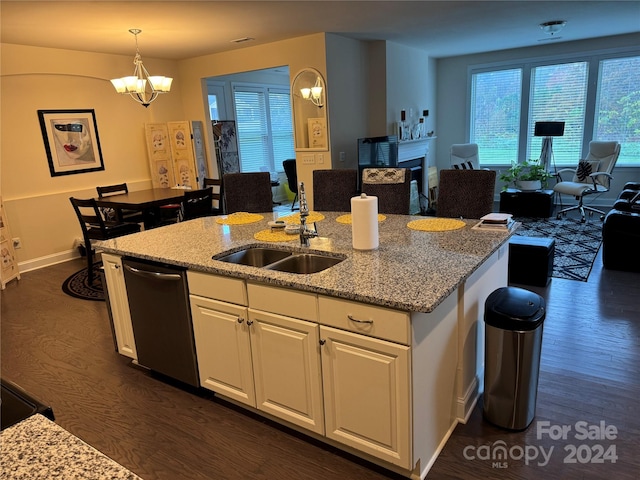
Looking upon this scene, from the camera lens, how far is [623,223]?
418 centimetres

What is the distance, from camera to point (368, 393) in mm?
1851

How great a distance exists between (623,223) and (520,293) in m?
2.67

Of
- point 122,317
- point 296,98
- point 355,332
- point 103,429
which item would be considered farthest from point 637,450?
point 296,98

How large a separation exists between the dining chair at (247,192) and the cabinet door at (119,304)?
128cm

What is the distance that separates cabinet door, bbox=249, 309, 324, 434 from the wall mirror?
154 inches

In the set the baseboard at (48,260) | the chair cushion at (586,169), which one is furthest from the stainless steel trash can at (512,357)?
the chair cushion at (586,169)

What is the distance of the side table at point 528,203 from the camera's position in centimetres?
661

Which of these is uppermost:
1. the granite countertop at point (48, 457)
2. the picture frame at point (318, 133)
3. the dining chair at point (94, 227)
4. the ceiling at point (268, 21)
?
the ceiling at point (268, 21)

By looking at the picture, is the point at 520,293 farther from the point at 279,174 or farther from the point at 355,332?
the point at 279,174

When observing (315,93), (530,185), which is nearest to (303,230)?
(315,93)

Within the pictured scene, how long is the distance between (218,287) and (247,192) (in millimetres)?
1847

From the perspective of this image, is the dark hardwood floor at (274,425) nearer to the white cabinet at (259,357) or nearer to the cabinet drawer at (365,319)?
the white cabinet at (259,357)

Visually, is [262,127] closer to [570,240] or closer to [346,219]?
[570,240]

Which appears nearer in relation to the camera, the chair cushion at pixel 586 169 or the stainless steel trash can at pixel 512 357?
the stainless steel trash can at pixel 512 357
